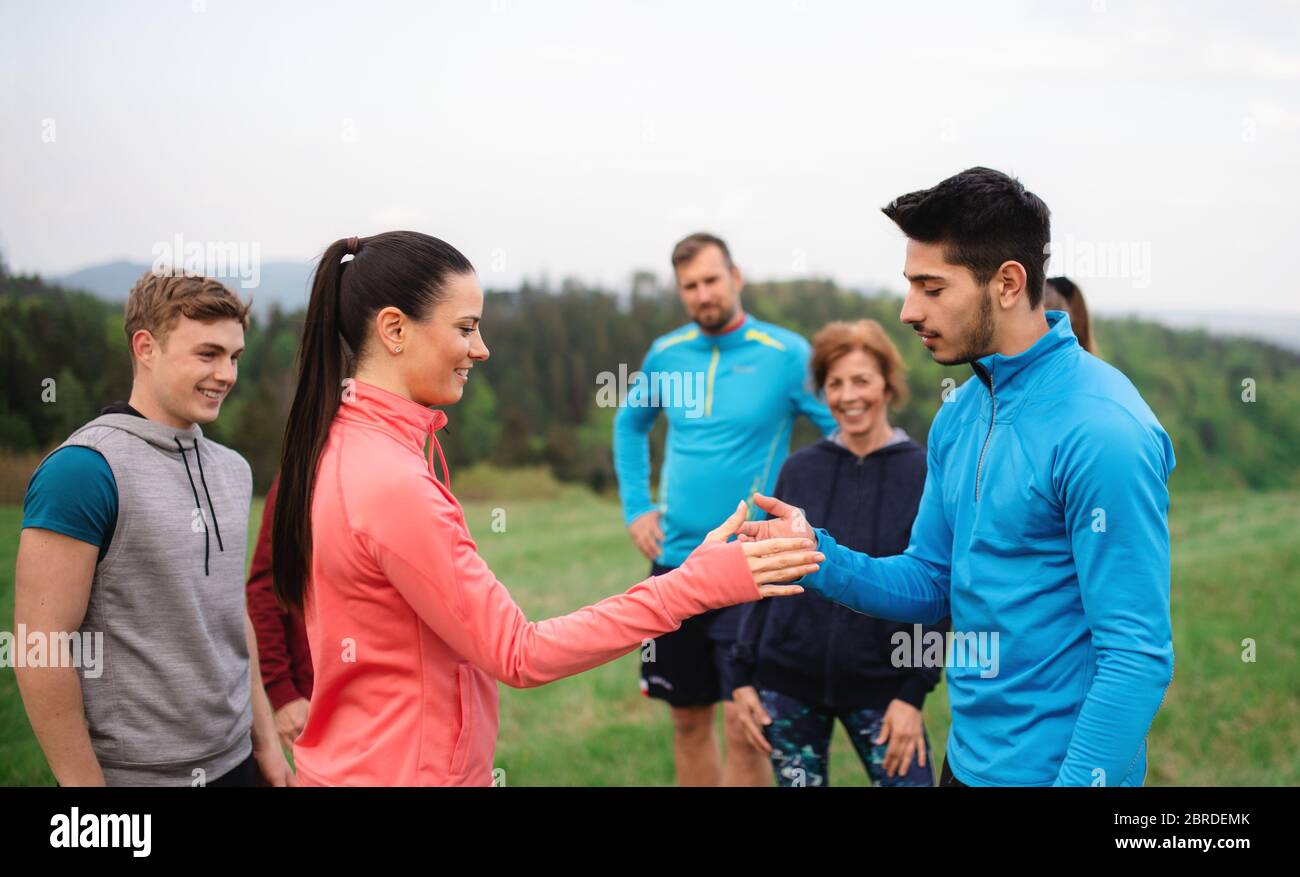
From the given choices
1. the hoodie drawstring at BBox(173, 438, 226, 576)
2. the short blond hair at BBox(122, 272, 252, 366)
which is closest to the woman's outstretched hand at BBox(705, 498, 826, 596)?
the hoodie drawstring at BBox(173, 438, 226, 576)

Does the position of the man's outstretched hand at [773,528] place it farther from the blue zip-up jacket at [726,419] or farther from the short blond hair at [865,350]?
the blue zip-up jacket at [726,419]

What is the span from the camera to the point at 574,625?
199 centimetres

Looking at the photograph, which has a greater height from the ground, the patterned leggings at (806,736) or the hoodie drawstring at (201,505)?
the hoodie drawstring at (201,505)

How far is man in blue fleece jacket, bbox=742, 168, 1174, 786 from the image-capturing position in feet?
6.41

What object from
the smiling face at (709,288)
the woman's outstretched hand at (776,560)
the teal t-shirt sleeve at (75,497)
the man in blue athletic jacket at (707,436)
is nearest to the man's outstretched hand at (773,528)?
the woman's outstretched hand at (776,560)

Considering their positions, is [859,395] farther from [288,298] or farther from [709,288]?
[288,298]

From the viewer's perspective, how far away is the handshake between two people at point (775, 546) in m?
2.10

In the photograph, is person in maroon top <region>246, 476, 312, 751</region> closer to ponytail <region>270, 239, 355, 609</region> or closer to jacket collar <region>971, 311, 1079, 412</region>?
ponytail <region>270, 239, 355, 609</region>

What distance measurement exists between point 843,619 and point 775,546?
154 centimetres

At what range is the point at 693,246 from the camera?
489 cm

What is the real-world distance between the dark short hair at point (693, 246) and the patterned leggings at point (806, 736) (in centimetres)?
228

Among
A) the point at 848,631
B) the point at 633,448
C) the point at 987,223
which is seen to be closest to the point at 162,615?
the point at 848,631
